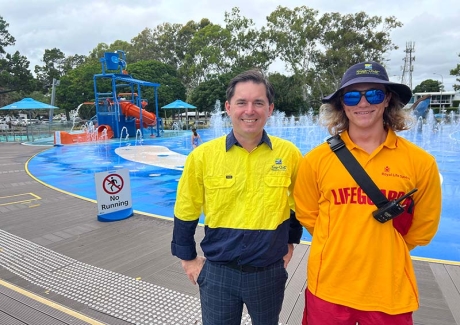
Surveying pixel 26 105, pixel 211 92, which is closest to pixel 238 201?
pixel 26 105

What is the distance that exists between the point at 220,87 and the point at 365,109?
3704cm

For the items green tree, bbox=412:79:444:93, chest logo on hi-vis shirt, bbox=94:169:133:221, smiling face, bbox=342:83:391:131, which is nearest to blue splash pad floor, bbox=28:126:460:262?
chest logo on hi-vis shirt, bbox=94:169:133:221

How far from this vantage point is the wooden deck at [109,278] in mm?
3076

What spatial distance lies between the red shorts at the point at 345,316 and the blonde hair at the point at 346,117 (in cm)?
95

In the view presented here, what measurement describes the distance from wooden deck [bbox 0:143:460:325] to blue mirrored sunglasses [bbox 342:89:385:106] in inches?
81.9

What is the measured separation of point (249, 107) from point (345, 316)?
119 cm

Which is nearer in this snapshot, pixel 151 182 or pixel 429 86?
pixel 151 182

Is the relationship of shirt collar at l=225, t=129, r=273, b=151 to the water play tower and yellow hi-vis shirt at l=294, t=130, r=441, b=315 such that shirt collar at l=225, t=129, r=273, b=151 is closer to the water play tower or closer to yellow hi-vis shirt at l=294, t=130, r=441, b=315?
yellow hi-vis shirt at l=294, t=130, r=441, b=315

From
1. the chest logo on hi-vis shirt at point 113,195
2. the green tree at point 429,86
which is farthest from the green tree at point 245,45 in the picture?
the green tree at point 429,86

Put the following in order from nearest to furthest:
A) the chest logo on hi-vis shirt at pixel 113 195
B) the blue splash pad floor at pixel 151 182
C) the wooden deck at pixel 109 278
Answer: the wooden deck at pixel 109 278, the blue splash pad floor at pixel 151 182, the chest logo on hi-vis shirt at pixel 113 195

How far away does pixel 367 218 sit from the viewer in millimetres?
1643

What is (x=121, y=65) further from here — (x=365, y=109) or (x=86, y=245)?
(x=365, y=109)

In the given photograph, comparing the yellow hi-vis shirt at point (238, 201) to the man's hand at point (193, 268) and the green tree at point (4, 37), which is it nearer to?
the man's hand at point (193, 268)

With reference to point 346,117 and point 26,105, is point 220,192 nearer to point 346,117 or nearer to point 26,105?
point 346,117
